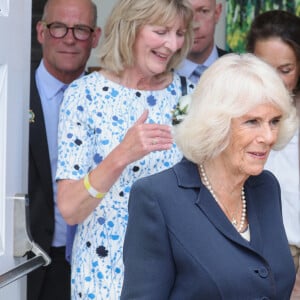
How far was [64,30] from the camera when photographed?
4012 mm

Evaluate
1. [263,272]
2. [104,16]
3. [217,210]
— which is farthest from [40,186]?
[104,16]

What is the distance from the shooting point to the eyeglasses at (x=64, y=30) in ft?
13.1

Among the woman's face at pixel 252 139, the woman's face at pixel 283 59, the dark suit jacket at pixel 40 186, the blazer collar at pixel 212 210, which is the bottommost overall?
the dark suit jacket at pixel 40 186

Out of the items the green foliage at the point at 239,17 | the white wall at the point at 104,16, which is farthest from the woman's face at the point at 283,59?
the white wall at the point at 104,16

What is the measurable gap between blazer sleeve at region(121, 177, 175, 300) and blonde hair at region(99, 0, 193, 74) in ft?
2.97

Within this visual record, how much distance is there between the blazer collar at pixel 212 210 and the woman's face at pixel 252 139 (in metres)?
0.11

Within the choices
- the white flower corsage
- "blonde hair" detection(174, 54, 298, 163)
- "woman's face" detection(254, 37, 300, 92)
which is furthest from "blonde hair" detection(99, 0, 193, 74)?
"blonde hair" detection(174, 54, 298, 163)

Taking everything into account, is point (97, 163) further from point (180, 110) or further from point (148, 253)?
point (148, 253)

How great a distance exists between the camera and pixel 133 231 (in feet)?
8.13

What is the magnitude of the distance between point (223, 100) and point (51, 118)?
4.80ft

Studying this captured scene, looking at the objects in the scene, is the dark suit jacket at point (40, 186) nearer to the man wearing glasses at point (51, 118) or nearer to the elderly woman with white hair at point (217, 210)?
the man wearing glasses at point (51, 118)

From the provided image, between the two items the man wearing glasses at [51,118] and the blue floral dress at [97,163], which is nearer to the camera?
the blue floral dress at [97,163]

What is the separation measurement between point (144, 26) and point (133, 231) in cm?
104

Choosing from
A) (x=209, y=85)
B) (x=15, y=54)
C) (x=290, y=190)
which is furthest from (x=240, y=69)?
(x=290, y=190)
